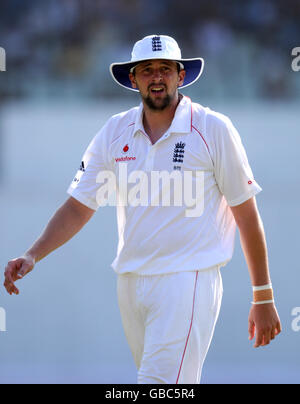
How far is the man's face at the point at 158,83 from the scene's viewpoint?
2984 mm

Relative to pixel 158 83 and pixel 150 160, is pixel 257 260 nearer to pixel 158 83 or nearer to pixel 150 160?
pixel 150 160

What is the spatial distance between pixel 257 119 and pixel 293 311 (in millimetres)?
2196

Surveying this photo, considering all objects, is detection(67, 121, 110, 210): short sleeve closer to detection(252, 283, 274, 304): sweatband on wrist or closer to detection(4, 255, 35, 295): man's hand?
detection(4, 255, 35, 295): man's hand

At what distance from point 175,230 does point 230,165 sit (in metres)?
0.31

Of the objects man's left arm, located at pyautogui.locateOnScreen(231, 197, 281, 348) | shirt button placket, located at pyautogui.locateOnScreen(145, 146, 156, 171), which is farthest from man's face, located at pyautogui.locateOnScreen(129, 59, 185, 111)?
man's left arm, located at pyautogui.locateOnScreen(231, 197, 281, 348)

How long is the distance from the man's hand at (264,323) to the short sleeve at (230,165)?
395 millimetres

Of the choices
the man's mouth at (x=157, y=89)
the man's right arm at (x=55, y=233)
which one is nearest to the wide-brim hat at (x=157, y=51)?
the man's mouth at (x=157, y=89)

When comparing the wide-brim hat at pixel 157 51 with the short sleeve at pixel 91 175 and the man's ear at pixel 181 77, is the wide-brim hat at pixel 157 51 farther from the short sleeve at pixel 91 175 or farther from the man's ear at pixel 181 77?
the short sleeve at pixel 91 175

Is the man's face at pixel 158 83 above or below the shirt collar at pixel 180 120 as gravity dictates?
above

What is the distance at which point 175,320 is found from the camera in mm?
2836

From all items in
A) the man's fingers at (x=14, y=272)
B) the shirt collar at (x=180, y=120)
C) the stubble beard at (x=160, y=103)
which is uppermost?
the stubble beard at (x=160, y=103)

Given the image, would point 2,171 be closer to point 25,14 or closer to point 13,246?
point 13,246

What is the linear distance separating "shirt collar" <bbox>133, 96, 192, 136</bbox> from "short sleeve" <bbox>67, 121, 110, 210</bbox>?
167mm

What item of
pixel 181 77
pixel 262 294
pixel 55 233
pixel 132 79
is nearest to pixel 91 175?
pixel 55 233
